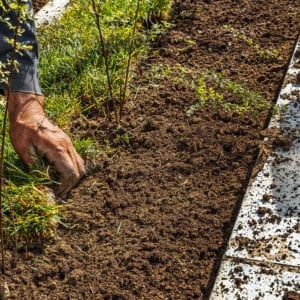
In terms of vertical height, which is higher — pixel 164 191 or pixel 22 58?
pixel 22 58

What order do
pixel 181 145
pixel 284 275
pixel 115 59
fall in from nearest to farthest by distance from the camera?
pixel 284 275 < pixel 181 145 < pixel 115 59

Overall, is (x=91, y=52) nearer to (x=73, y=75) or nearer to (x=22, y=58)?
(x=73, y=75)

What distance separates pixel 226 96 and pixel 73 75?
979 mm

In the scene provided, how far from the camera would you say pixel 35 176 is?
3.33 meters

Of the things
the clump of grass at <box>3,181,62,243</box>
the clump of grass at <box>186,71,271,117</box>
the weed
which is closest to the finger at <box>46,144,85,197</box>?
the clump of grass at <box>3,181,62,243</box>

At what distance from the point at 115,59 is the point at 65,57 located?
12.7 inches

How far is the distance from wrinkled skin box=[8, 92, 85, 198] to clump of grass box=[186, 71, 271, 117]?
0.76 m

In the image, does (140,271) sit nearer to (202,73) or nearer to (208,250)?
(208,250)

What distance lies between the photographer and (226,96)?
3.88 meters

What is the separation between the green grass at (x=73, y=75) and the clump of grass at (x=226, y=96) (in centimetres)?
47

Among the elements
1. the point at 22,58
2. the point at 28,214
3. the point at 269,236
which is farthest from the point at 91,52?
the point at 269,236

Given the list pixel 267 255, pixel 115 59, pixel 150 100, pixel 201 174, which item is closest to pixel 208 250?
pixel 267 255

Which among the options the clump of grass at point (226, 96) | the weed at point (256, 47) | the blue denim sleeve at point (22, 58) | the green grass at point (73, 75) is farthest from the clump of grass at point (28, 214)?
the weed at point (256, 47)

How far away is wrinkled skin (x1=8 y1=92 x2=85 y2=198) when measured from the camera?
3.32 meters
